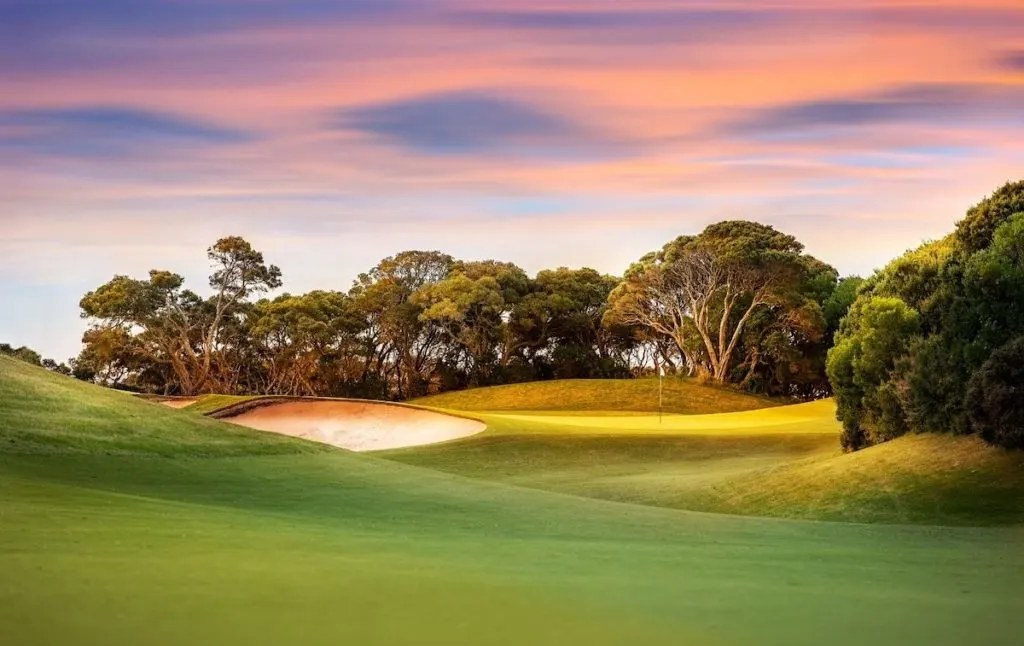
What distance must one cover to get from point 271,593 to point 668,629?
2548mm

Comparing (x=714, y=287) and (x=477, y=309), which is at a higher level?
(x=714, y=287)

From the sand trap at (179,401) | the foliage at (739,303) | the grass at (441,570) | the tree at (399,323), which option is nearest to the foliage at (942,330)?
the grass at (441,570)

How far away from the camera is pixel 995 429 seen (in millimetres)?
20141

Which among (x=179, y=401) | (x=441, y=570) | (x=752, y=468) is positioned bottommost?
(x=752, y=468)

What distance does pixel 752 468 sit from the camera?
2786 centimetres

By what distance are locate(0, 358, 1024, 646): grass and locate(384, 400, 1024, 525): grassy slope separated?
2.67 metres

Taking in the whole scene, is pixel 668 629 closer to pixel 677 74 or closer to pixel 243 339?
pixel 677 74

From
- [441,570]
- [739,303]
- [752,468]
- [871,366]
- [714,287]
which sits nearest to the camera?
[441,570]

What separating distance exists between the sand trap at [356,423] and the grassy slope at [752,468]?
211 cm

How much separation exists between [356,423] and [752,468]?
58.8 feet

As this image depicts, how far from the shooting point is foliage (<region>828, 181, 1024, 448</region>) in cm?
2134

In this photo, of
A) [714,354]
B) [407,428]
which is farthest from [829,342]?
[407,428]

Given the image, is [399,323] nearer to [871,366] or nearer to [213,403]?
[213,403]

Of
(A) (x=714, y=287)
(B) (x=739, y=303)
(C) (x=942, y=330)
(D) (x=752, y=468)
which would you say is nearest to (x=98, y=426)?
(D) (x=752, y=468)
